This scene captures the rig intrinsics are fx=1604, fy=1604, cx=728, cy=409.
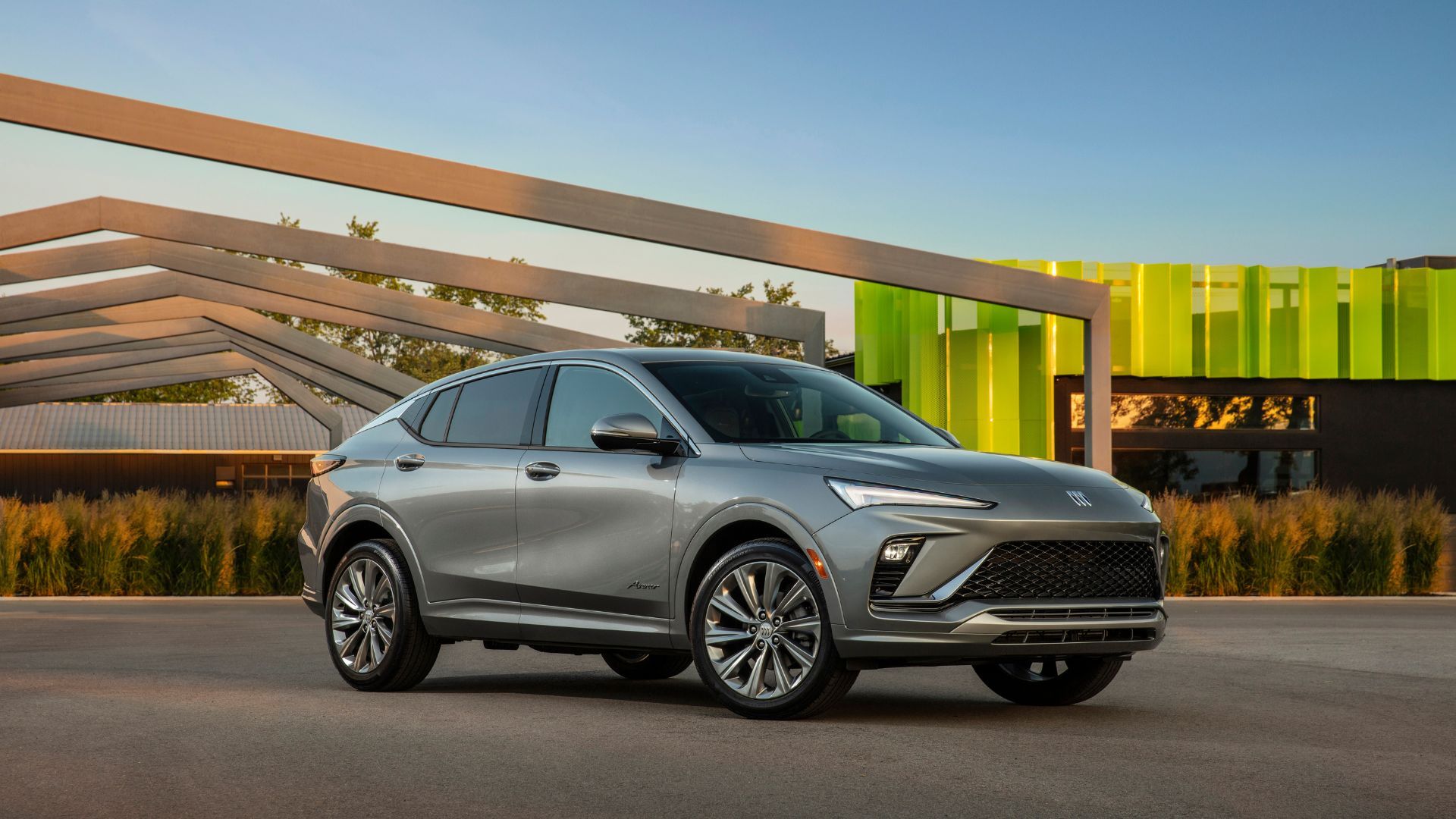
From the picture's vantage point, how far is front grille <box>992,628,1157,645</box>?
700 cm

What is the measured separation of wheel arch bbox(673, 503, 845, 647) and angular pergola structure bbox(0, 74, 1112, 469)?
10.6 meters

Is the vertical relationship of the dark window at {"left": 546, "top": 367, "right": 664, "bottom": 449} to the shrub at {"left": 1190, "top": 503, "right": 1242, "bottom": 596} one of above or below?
above

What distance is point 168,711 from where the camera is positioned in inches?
317

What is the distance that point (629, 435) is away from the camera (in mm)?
7707

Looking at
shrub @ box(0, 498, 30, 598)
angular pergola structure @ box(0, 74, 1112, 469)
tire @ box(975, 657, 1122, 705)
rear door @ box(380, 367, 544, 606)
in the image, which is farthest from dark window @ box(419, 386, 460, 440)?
shrub @ box(0, 498, 30, 598)

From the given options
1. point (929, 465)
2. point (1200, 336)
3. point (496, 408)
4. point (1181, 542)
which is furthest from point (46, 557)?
point (1200, 336)

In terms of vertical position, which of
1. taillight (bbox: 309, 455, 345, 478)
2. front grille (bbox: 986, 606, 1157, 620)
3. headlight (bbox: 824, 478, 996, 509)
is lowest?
front grille (bbox: 986, 606, 1157, 620)

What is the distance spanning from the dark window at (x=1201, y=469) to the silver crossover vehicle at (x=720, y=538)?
23.5 metres

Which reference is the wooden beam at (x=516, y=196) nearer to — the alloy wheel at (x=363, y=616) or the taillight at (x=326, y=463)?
the taillight at (x=326, y=463)

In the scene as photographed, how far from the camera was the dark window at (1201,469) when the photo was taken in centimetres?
3180

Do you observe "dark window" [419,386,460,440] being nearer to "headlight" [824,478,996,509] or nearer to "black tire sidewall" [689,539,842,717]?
"black tire sidewall" [689,539,842,717]

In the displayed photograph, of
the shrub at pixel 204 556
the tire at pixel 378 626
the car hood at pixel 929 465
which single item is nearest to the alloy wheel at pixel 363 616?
the tire at pixel 378 626

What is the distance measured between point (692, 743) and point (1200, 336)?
26.3 metres

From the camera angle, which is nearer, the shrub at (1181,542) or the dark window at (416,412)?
the dark window at (416,412)
